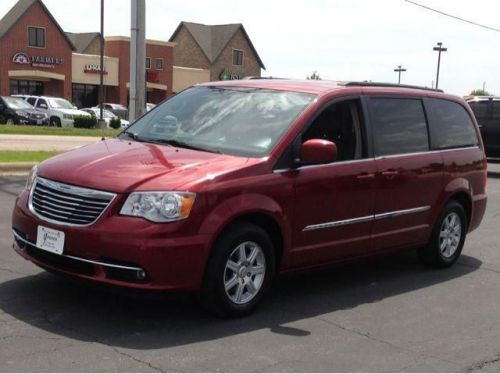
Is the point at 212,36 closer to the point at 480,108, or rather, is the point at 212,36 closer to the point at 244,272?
the point at 480,108

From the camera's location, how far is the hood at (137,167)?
14.8 feet

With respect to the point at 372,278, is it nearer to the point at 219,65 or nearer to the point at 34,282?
the point at 34,282

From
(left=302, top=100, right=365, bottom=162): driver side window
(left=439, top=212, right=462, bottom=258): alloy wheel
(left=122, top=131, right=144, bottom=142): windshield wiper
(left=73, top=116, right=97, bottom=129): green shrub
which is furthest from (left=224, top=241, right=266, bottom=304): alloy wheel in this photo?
(left=73, top=116, right=97, bottom=129): green shrub

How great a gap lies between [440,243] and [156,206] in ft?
11.4

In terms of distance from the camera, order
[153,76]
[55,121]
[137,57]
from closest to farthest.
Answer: [137,57], [55,121], [153,76]

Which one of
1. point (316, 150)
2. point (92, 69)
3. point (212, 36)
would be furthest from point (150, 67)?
point (316, 150)

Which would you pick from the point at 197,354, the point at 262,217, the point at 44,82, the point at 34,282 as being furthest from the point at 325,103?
the point at 44,82

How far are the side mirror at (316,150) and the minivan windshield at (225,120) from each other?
234mm

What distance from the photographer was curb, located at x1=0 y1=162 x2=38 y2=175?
12.3m

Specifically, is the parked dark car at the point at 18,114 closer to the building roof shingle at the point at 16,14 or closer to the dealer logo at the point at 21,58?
the dealer logo at the point at 21,58

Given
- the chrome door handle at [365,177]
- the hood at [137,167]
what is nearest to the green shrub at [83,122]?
the hood at [137,167]

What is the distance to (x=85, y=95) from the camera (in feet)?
192

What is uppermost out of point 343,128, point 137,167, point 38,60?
point 38,60

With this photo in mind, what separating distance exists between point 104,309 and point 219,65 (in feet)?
224
